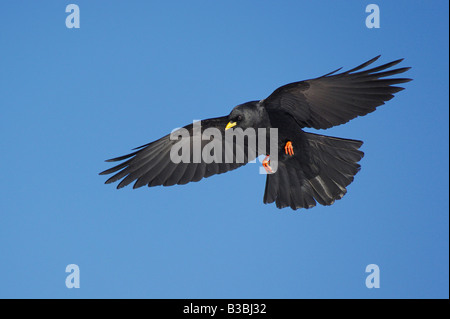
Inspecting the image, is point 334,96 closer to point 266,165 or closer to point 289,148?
point 289,148

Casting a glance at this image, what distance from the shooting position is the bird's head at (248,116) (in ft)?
27.0

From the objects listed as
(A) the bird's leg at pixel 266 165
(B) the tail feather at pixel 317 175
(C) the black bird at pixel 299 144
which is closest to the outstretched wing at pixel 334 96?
(C) the black bird at pixel 299 144

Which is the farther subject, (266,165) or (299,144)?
(266,165)

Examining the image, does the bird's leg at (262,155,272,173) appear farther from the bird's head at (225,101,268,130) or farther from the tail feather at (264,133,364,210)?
the bird's head at (225,101,268,130)

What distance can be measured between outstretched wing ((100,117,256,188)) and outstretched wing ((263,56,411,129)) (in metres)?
1.20

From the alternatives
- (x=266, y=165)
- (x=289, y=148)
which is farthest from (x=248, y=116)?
(x=266, y=165)

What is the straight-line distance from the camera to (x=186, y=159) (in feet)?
31.4

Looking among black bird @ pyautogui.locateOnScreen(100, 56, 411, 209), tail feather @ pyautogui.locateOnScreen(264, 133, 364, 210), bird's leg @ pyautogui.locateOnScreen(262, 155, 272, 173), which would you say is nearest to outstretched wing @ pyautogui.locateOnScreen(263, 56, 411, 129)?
black bird @ pyautogui.locateOnScreen(100, 56, 411, 209)

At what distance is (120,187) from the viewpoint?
8.91 meters

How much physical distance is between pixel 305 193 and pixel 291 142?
1151 millimetres

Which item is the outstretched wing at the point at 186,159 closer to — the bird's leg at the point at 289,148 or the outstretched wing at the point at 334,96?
the bird's leg at the point at 289,148

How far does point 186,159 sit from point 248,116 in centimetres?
190

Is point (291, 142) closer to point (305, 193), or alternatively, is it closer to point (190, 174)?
point (305, 193)
